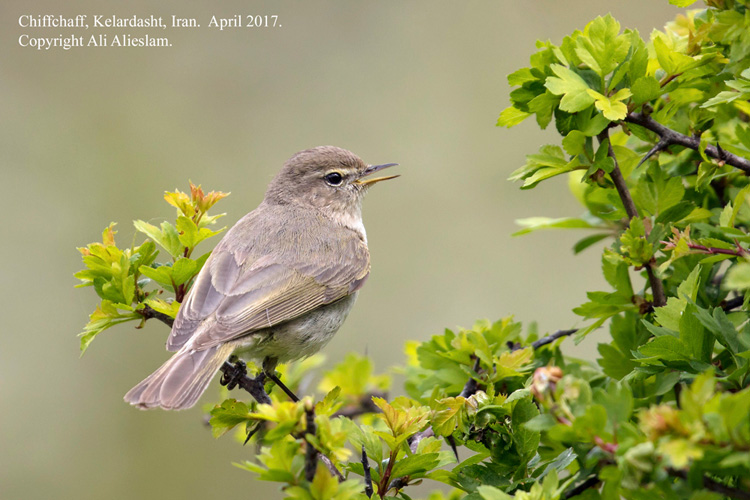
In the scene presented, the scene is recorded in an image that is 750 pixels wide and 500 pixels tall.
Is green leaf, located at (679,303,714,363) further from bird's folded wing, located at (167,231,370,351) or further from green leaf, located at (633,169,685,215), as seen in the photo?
bird's folded wing, located at (167,231,370,351)

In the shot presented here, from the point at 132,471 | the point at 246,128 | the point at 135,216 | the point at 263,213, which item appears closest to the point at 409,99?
the point at 246,128

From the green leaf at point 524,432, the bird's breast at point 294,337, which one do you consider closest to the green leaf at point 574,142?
the green leaf at point 524,432

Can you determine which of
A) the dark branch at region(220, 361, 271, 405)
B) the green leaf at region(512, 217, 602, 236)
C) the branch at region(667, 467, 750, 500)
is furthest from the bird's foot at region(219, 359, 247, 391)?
the branch at region(667, 467, 750, 500)

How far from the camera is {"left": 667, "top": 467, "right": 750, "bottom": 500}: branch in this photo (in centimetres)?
140

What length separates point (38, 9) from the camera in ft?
21.9

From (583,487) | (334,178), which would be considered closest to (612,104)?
(583,487)

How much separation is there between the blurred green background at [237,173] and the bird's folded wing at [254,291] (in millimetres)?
2587

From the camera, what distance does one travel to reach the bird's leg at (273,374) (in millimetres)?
3172

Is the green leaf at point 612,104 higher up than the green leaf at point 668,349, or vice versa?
the green leaf at point 612,104

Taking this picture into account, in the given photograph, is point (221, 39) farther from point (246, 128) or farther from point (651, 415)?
point (651, 415)

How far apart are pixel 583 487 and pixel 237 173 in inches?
217

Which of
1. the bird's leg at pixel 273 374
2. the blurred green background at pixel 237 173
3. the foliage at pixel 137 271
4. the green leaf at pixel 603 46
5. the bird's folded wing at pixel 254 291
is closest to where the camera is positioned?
the green leaf at pixel 603 46

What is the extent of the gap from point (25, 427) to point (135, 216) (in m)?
2.01

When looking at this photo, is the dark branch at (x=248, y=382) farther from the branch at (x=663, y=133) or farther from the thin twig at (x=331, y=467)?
the branch at (x=663, y=133)
